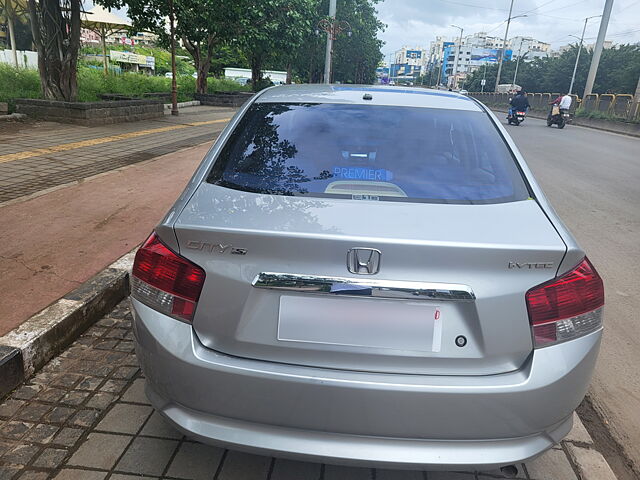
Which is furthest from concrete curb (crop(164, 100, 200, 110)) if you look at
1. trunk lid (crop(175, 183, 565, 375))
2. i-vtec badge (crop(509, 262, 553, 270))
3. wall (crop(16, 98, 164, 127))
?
i-vtec badge (crop(509, 262, 553, 270))

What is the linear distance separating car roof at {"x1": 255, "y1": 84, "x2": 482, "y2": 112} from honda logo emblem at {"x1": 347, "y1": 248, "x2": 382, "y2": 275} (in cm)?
129

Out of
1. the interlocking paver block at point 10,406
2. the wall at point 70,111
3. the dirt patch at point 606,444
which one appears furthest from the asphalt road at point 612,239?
the wall at point 70,111

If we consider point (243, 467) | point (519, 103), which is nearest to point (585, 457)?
point (243, 467)

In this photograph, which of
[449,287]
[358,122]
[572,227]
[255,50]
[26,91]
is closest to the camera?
[449,287]

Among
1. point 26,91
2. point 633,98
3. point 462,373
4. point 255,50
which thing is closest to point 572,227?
point 462,373

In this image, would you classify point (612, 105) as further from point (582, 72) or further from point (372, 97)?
point (582, 72)

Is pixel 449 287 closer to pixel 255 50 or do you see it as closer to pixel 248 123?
pixel 248 123

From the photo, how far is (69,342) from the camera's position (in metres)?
3.07

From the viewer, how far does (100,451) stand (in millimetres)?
2160

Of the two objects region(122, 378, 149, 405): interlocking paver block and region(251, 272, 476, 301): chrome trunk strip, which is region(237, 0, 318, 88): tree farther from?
region(251, 272, 476, 301): chrome trunk strip

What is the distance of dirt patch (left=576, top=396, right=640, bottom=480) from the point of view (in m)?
2.30

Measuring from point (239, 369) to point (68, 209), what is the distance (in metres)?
4.36

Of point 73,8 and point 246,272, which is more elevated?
point 73,8

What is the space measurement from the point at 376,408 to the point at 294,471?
69cm
